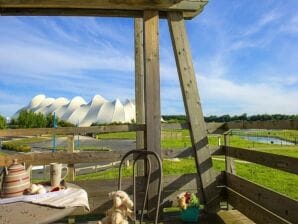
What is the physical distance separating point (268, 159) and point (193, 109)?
111 centimetres

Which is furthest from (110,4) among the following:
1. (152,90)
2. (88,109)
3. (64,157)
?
(88,109)

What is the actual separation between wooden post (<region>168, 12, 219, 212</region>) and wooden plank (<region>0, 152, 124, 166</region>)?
0.82 m

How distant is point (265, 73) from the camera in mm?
25422

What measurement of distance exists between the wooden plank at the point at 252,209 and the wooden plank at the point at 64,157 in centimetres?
120

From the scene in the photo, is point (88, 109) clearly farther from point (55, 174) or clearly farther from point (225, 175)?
point (55, 174)

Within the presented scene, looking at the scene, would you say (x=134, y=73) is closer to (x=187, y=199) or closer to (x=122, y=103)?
(x=187, y=199)

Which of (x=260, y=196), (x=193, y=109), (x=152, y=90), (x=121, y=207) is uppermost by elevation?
(x=152, y=90)

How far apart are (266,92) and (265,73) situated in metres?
2.59

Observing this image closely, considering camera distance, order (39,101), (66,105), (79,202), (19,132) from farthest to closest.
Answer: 1. (39,101)
2. (66,105)
3. (19,132)
4. (79,202)

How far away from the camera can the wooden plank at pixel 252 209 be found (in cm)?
286

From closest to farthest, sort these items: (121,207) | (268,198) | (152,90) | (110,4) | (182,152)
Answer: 1. (121,207)
2. (268,198)
3. (110,4)
4. (152,90)
5. (182,152)

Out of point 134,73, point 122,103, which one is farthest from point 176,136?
point 122,103

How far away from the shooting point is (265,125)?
3047mm

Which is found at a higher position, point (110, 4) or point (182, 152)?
point (110, 4)
